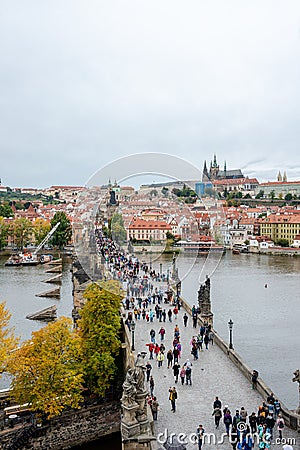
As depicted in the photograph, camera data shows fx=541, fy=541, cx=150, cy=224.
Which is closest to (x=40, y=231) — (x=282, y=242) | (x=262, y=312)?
(x=282, y=242)

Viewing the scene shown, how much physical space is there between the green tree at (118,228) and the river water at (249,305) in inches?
137

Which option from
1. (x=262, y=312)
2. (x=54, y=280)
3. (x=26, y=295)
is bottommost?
(x=262, y=312)

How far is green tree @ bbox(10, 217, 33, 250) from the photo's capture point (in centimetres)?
7588

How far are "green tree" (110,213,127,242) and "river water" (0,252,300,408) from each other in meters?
3.47

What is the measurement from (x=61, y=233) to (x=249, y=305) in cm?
4176

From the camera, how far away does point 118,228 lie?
1805 centimetres

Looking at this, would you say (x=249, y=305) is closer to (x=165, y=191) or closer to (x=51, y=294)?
(x=51, y=294)

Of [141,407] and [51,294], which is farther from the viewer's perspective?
[51,294]

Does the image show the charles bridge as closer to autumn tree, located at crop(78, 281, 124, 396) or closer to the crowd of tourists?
the crowd of tourists

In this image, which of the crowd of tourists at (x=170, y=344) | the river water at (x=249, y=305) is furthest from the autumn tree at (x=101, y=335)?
the river water at (x=249, y=305)

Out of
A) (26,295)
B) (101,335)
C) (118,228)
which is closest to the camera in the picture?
(101,335)

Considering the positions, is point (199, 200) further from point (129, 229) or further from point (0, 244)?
point (0, 244)

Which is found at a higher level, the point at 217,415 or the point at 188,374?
the point at 188,374

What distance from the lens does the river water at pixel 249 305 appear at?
21.7m
